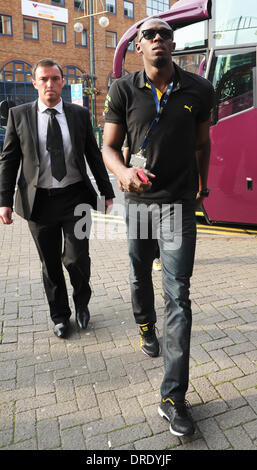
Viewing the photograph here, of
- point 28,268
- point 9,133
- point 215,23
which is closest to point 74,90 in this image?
point 215,23

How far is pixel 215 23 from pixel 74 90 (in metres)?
13.2

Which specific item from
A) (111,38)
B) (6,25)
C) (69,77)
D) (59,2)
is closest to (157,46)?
(6,25)

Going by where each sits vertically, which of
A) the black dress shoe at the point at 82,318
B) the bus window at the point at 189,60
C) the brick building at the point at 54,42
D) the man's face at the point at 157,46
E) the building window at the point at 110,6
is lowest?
the black dress shoe at the point at 82,318

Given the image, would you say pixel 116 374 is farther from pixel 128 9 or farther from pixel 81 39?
pixel 128 9

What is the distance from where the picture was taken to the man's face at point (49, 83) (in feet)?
10.3

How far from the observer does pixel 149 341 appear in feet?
10.3

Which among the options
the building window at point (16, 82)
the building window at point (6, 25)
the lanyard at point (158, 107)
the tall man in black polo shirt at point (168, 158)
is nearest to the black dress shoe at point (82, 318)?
the tall man in black polo shirt at point (168, 158)

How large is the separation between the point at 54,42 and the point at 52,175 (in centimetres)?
3401

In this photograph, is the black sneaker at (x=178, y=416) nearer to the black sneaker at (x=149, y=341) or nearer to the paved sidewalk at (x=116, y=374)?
the paved sidewalk at (x=116, y=374)

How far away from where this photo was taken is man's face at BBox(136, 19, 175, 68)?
236 cm

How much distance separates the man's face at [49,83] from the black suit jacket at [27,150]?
13 cm

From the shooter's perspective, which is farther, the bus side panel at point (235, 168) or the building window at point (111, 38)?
the building window at point (111, 38)

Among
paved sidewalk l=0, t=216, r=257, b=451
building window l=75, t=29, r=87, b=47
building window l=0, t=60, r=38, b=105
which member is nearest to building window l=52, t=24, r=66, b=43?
building window l=75, t=29, r=87, b=47

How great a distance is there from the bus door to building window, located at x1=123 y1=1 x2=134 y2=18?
117 feet
